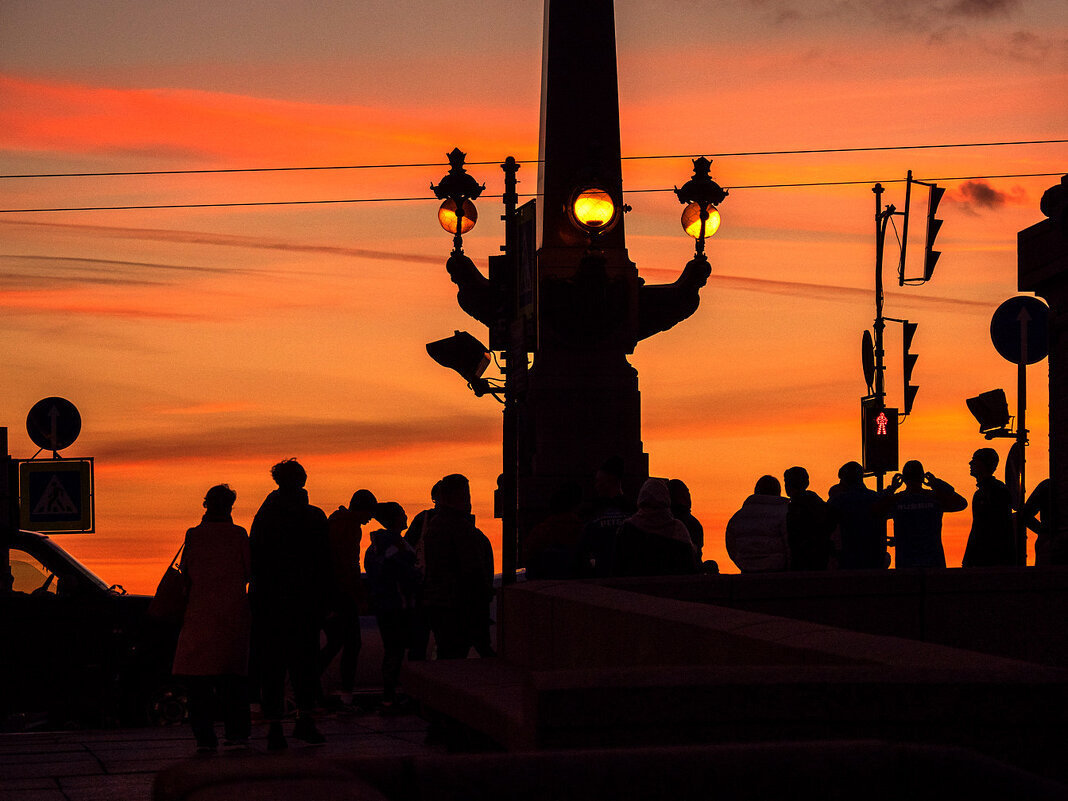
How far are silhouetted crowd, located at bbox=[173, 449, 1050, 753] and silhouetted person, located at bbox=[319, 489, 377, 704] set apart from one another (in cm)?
1

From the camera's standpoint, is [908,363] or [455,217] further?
[908,363]

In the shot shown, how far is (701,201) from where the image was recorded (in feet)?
75.1

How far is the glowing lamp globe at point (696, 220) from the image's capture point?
75.8 feet

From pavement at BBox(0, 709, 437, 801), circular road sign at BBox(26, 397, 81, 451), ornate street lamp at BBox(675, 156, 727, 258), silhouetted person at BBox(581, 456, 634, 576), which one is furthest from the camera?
ornate street lamp at BBox(675, 156, 727, 258)

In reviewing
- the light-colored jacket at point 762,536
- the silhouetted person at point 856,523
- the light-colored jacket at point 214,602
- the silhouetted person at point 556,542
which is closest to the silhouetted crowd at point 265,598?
the light-colored jacket at point 214,602

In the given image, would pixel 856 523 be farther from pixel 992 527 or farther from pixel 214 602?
pixel 214 602

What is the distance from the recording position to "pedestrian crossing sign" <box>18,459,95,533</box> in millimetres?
19797

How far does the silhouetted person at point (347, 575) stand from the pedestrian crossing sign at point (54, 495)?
5.50m

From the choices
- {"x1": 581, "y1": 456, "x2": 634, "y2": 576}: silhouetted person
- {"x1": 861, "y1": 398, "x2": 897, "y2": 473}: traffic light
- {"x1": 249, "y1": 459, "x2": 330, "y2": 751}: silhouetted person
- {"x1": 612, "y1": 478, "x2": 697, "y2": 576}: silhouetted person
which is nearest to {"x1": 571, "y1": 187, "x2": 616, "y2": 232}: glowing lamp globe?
{"x1": 581, "y1": 456, "x2": 634, "y2": 576}: silhouetted person

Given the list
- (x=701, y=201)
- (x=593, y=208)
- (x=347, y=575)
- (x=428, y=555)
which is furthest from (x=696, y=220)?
(x=428, y=555)

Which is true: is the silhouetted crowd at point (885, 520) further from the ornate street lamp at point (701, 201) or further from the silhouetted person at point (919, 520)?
the ornate street lamp at point (701, 201)

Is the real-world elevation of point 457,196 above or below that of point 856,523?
above

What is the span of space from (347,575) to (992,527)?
189 inches

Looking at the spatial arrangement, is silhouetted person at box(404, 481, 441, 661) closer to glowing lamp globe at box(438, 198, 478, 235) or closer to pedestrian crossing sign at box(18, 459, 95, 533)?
pedestrian crossing sign at box(18, 459, 95, 533)
